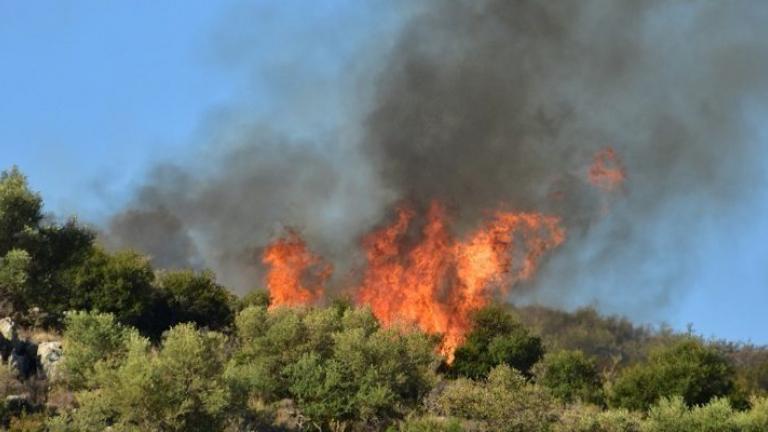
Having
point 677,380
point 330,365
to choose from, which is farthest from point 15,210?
point 677,380

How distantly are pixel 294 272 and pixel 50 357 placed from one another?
124 ft

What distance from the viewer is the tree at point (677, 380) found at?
65.7 metres

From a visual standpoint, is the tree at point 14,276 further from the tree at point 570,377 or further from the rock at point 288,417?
the tree at point 570,377

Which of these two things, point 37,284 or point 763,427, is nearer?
point 763,427

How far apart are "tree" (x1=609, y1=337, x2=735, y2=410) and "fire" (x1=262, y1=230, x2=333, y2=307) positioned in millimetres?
29940

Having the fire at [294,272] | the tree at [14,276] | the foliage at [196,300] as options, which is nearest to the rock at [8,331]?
the tree at [14,276]

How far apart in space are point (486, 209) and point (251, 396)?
45589mm

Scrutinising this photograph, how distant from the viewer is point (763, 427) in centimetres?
5612

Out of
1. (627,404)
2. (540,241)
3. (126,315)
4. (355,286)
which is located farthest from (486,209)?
(126,315)

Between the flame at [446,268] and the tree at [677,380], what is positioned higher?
the flame at [446,268]

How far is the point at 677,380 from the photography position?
66062 millimetres

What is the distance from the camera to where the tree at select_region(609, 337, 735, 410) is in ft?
216

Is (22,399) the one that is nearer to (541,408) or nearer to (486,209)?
(541,408)

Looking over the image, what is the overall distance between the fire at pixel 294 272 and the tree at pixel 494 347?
16683 millimetres
